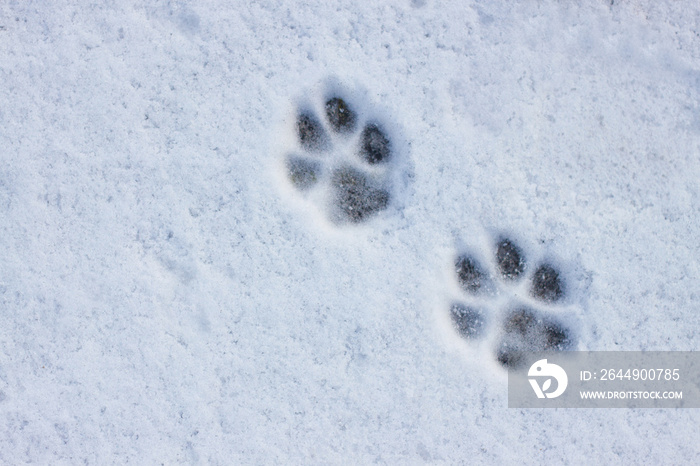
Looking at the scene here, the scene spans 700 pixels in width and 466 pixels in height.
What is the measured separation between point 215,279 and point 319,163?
0.71m

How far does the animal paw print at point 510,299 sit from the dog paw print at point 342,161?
49 cm

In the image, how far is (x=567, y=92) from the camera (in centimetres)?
204

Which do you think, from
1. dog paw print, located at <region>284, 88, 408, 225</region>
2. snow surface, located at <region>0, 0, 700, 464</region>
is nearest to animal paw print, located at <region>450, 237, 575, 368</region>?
snow surface, located at <region>0, 0, 700, 464</region>

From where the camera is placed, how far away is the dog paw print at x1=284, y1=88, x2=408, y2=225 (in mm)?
2021

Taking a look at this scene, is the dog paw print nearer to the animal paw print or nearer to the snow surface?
the snow surface

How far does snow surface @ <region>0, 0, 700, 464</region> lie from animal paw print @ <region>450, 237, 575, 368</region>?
0.07 metres

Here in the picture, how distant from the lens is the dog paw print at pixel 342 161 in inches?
79.6

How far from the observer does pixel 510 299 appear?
6.64ft

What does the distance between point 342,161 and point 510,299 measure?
0.95 meters

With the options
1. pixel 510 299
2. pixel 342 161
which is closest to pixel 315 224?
pixel 342 161

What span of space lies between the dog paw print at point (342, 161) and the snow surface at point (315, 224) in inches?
2.7

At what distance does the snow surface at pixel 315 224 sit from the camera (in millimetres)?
2041

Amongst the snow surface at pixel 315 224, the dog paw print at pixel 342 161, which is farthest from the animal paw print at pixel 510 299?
the dog paw print at pixel 342 161

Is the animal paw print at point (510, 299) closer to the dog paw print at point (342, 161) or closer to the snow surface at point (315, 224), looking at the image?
the snow surface at point (315, 224)
